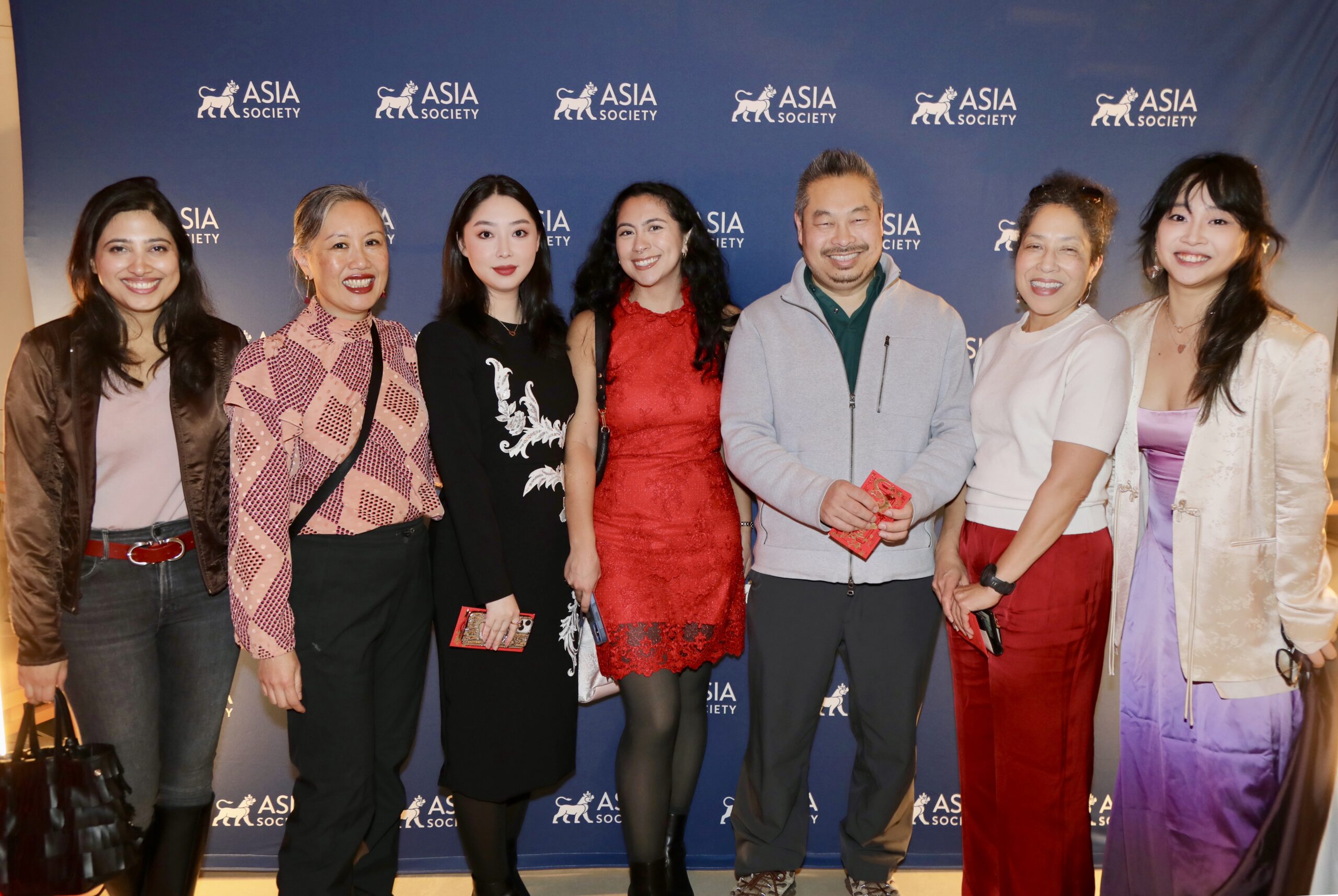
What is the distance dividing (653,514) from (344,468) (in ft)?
2.86

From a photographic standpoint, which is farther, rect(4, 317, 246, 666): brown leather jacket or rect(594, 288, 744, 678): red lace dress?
rect(594, 288, 744, 678): red lace dress

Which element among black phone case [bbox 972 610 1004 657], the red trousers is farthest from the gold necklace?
black phone case [bbox 972 610 1004 657]

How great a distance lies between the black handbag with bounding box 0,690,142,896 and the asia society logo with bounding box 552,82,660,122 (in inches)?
93.7

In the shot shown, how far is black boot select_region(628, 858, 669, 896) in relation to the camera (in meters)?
2.50

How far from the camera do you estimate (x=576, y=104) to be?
2965 mm

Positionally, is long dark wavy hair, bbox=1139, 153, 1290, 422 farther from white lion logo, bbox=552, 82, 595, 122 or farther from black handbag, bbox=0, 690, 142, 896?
black handbag, bbox=0, 690, 142, 896

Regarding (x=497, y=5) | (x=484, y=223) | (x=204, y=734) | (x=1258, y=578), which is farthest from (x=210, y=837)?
(x=1258, y=578)

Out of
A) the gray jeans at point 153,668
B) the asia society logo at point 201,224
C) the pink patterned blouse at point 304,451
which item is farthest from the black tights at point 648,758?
the asia society logo at point 201,224

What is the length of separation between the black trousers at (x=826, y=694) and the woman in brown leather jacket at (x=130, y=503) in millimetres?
1546

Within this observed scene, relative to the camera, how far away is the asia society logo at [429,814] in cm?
317

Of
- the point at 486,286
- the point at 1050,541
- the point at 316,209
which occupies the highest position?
the point at 316,209

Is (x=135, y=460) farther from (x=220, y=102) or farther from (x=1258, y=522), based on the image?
(x=1258, y=522)

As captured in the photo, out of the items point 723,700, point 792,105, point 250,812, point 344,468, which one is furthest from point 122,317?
point 723,700

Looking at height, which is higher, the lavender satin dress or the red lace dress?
the red lace dress
